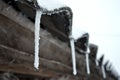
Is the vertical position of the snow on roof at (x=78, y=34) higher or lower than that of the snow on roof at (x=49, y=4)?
lower

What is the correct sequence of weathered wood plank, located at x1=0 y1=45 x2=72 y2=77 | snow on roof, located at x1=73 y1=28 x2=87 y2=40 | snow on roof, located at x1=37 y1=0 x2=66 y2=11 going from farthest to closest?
snow on roof, located at x1=73 y1=28 x2=87 y2=40, snow on roof, located at x1=37 y1=0 x2=66 y2=11, weathered wood plank, located at x1=0 y1=45 x2=72 y2=77

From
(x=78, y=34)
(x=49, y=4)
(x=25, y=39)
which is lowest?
(x=78, y=34)

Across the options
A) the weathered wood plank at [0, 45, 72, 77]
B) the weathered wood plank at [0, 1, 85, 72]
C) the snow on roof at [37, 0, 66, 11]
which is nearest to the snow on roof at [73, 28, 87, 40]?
the weathered wood plank at [0, 1, 85, 72]

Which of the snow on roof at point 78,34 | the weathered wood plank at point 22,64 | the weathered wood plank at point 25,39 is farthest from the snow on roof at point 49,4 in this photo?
the snow on roof at point 78,34

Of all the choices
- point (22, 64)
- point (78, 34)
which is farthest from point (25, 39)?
point (78, 34)

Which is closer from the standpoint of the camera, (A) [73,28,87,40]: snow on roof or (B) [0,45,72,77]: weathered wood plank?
(B) [0,45,72,77]: weathered wood plank

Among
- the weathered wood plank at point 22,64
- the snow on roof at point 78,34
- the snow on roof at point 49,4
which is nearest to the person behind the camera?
the weathered wood plank at point 22,64

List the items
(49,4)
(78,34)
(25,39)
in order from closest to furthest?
(49,4)
(25,39)
(78,34)

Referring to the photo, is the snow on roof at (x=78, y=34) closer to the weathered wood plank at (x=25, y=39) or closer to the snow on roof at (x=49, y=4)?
the weathered wood plank at (x=25, y=39)

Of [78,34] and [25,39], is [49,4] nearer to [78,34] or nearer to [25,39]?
[25,39]

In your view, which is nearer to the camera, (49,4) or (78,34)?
(49,4)

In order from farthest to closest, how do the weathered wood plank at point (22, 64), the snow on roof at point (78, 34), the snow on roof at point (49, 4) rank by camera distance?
the snow on roof at point (78, 34) → the snow on roof at point (49, 4) → the weathered wood plank at point (22, 64)

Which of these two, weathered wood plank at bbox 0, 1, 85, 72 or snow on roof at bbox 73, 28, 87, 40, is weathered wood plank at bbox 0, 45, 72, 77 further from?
snow on roof at bbox 73, 28, 87, 40

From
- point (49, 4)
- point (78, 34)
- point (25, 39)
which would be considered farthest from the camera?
point (78, 34)
